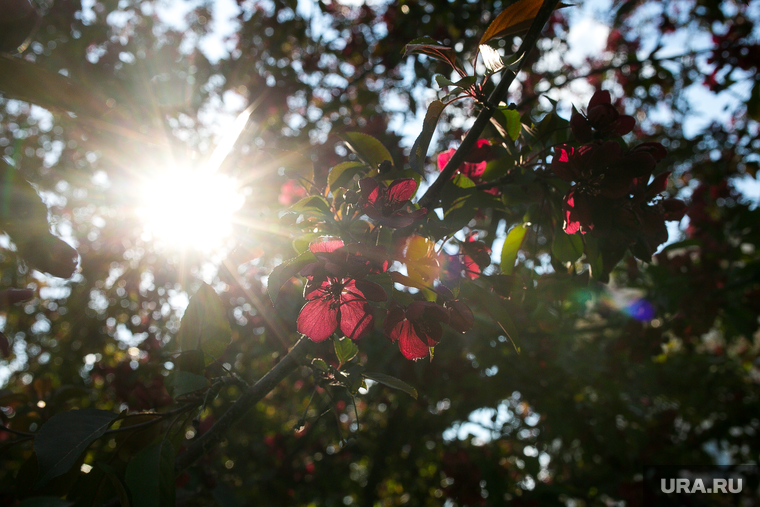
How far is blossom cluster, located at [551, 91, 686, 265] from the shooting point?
890mm

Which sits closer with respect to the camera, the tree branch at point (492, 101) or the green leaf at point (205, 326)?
the tree branch at point (492, 101)

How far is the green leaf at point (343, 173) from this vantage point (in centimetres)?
101

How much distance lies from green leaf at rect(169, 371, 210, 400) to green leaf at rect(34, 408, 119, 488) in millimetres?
176

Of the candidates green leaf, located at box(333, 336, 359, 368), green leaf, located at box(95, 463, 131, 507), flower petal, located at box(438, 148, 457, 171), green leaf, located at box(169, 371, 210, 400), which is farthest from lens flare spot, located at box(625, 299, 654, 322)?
green leaf, located at box(95, 463, 131, 507)

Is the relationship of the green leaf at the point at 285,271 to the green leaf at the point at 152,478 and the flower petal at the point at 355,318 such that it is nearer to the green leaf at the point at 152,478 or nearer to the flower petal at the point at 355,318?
the flower petal at the point at 355,318

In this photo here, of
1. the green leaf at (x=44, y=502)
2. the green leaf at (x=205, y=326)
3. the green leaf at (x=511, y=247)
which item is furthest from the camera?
the green leaf at (x=511, y=247)

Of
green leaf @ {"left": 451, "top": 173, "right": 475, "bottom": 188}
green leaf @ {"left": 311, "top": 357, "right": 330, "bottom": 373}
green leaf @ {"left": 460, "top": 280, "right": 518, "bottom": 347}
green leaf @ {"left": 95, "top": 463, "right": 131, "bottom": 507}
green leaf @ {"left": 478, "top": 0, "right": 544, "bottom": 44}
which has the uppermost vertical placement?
green leaf @ {"left": 478, "top": 0, "right": 544, "bottom": 44}

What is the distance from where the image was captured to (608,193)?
0.90 meters

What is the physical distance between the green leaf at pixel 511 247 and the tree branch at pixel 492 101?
0.32 metres

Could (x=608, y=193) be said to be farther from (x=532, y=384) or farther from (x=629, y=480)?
(x=629, y=480)

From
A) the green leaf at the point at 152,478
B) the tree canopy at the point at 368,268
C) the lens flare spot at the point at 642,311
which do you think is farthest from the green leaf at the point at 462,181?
the lens flare spot at the point at 642,311

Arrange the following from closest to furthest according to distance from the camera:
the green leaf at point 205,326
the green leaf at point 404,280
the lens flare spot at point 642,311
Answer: the green leaf at point 404,280, the green leaf at point 205,326, the lens flare spot at point 642,311

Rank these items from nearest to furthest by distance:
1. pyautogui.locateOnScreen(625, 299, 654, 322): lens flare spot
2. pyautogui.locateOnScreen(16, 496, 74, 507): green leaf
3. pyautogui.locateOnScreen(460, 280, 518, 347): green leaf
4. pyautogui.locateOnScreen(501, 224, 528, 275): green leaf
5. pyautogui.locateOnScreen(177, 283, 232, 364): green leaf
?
pyautogui.locateOnScreen(16, 496, 74, 507): green leaf
pyautogui.locateOnScreen(460, 280, 518, 347): green leaf
pyautogui.locateOnScreen(177, 283, 232, 364): green leaf
pyautogui.locateOnScreen(501, 224, 528, 275): green leaf
pyautogui.locateOnScreen(625, 299, 654, 322): lens flare spot

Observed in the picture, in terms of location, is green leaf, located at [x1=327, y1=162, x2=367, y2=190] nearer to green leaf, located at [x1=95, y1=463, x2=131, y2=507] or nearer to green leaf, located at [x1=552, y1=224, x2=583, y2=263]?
green leaf, located at [x1=552, y1=224, x2=583, y2=263]
